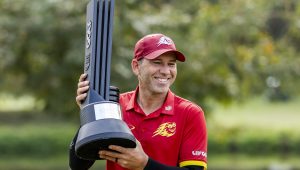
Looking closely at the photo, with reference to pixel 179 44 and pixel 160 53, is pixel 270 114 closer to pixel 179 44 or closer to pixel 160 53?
pixel 179 44

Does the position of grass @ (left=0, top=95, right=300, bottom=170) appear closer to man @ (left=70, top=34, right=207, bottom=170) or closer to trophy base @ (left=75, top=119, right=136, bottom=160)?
man @ (left=70, top=34, right=207, bottom=170)

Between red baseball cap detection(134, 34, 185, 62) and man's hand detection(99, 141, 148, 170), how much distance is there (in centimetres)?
45

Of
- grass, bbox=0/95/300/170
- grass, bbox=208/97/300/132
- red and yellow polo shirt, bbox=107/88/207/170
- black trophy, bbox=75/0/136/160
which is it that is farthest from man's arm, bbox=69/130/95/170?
grass, bbox=208/97/300/132

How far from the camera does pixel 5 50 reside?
11062mm

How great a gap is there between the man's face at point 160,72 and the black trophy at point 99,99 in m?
0.19

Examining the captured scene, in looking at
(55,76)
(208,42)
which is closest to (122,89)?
(55,76)

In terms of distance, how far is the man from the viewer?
3.59 m

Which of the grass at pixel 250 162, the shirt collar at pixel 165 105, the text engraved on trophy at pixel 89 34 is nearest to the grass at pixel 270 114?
the grass at pixel 250 162

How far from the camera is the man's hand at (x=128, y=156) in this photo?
Result: 3.30 m

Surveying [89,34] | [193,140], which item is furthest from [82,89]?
[193,140]

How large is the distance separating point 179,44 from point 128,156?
8.10 metres

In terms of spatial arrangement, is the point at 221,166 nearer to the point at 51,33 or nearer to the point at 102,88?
the point at 51,33

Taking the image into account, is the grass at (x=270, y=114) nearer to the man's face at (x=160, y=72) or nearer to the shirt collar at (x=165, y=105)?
the shirt collar at (x=165, y=105)

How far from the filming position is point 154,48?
3594 millimetres
